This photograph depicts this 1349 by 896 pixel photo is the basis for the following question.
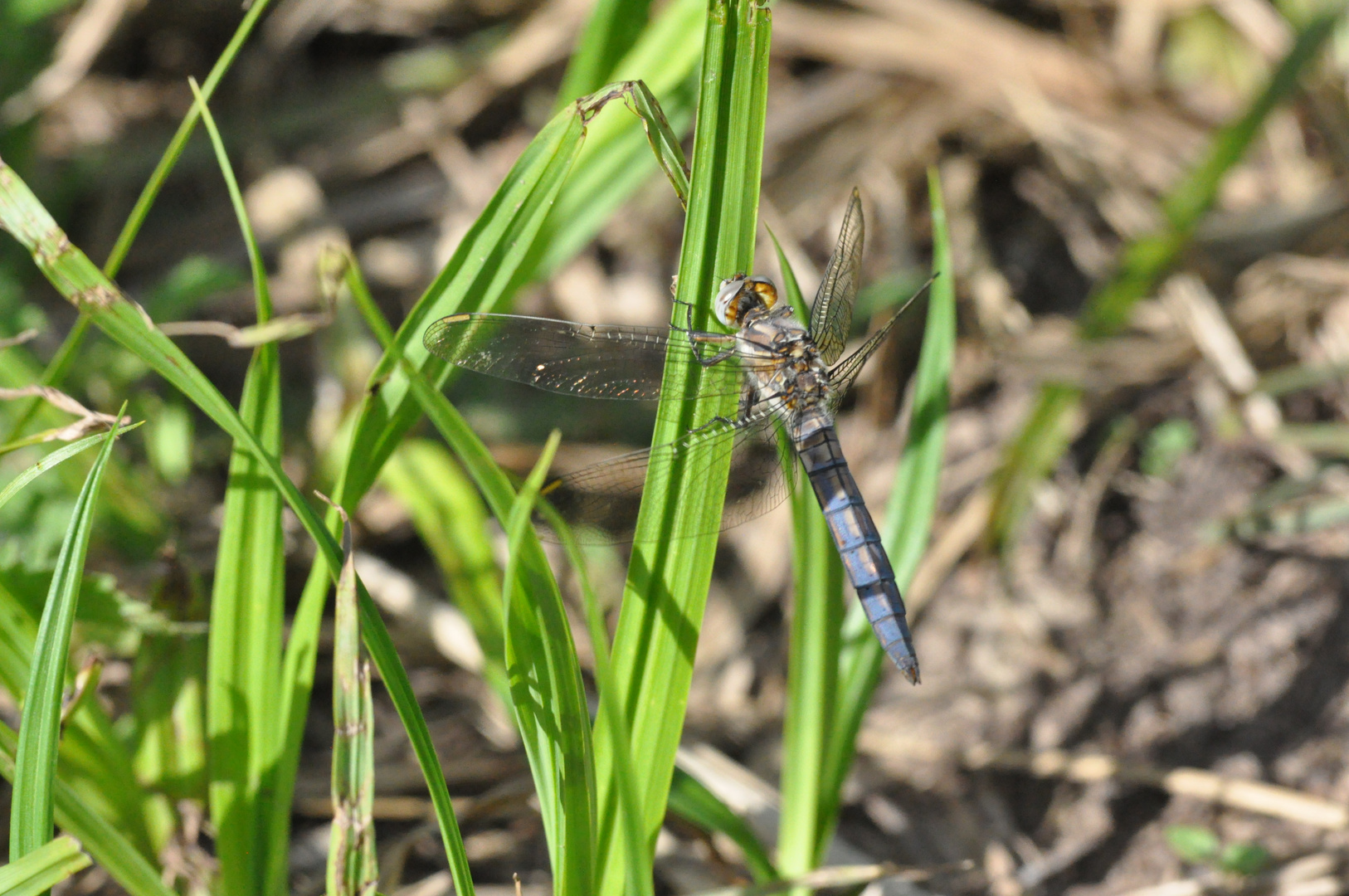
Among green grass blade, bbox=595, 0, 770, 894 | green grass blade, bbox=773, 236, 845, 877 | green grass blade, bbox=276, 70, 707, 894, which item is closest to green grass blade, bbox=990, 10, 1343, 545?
green grass blade, bbox=773, 236, 845, 877

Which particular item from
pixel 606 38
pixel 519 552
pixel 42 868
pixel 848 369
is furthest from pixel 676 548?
pixel 606 38

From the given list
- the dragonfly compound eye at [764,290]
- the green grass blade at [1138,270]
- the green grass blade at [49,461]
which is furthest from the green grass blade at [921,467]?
the green grass blade at [49,461]

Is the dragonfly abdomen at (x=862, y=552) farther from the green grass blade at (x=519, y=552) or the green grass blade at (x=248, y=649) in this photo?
the green grass blade at (x=248, y=649)

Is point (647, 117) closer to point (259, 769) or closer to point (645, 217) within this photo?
point (259, 769)

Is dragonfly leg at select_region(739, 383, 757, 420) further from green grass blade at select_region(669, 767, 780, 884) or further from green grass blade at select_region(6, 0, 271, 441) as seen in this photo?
green grass blade at select_region(6, 0, 271, 441)

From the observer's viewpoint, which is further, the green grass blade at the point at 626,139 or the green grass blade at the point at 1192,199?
the green grass blade at the point at 1192,199
